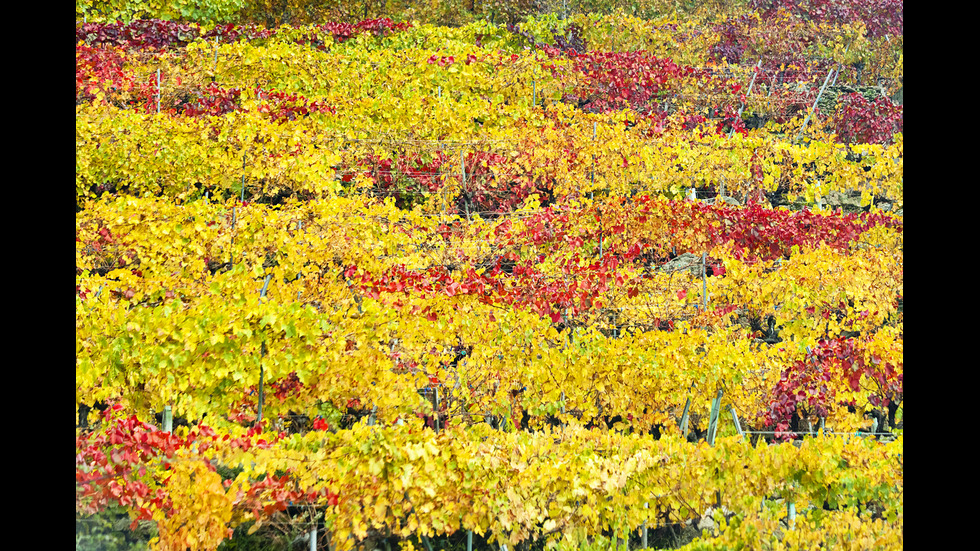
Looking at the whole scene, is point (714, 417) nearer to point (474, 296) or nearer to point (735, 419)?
point (735, 419)

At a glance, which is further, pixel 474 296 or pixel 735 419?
pixel 474 296

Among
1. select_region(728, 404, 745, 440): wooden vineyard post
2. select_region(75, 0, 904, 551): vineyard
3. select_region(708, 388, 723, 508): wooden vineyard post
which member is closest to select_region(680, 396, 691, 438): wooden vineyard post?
select_region(75, 0, 904, 551): vineyard

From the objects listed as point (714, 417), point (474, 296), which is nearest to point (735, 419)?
point (714, 417)

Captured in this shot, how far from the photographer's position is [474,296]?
27.5ft

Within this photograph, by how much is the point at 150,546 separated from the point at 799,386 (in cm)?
662

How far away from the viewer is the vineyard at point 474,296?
512cm

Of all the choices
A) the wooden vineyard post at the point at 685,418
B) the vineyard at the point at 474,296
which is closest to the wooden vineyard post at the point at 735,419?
the vineyard at the point at 474,296

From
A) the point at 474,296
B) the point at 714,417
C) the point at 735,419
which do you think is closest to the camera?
the point at 735,419

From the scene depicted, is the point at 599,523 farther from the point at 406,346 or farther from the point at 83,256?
the point at 83,256

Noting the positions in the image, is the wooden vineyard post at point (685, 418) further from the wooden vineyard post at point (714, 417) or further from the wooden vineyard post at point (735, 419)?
the wooden vineyard post at point (735, 419)

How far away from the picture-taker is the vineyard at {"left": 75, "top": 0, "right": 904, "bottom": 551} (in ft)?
16.8

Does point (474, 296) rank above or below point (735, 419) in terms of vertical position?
above

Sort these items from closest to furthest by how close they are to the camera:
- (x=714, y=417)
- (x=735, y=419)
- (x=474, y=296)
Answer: (x=735, y=419) → (x=714, y=417) → (x=474, y=296)
